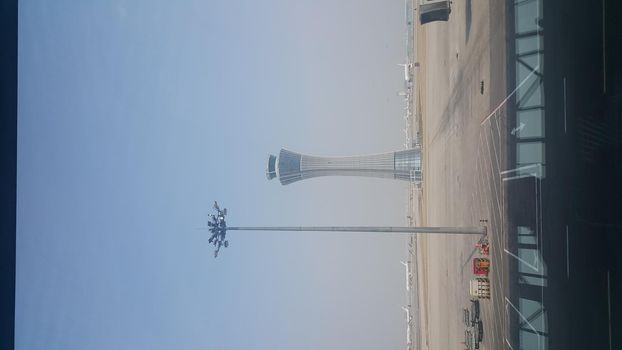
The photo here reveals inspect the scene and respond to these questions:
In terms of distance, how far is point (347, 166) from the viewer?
88750 millimetres

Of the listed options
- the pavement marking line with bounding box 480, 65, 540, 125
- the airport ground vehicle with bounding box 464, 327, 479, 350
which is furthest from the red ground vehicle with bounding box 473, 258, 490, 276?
the pavement marking line with bounding box 480, 65, 540, 125

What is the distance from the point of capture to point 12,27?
17.0 ft

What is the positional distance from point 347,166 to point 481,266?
65.8m

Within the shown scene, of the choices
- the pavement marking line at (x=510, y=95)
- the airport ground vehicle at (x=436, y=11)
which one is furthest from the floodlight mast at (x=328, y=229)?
the airport ground vehicle at (x=436, y=11)

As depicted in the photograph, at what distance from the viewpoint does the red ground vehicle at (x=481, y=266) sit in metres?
23.2

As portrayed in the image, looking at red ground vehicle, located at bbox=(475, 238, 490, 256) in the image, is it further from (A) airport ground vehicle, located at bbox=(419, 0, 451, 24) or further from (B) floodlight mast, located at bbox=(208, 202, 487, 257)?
(A) airport ground vehicle, located at bbox=(419, 0, 451, 24)

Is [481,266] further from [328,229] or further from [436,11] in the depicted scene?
[436,11]

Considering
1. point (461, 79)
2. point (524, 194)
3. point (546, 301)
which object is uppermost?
point (461, 79)

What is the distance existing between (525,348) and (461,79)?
1791 cm

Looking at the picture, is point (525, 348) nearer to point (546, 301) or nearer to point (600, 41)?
point (546, 301)

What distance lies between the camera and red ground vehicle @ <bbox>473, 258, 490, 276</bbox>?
912 inches

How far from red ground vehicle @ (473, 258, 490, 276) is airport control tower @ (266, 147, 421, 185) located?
42.4 metres

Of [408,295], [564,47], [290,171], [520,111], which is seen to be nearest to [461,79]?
[520,111]

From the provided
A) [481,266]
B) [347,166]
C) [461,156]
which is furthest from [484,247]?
[347,166]
